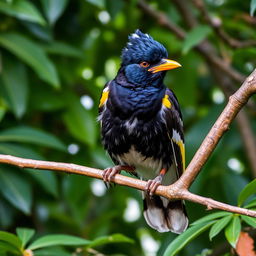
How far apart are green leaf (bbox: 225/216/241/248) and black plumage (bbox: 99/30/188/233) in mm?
980

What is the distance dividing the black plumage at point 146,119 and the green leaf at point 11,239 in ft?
2.68

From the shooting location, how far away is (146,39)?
13.2 feet

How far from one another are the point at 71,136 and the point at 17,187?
0.92 metres

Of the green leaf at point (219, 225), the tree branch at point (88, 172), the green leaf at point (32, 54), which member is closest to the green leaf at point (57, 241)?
the tree branch at point (88, 172)

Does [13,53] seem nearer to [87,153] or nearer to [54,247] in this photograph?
[87,153]

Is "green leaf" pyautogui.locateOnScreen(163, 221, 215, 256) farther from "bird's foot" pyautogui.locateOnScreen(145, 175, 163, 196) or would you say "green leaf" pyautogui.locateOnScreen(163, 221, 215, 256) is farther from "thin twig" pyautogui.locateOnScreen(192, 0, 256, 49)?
"thin twig" pyautogui.locateOnScreen(192, 0, 256, 49)

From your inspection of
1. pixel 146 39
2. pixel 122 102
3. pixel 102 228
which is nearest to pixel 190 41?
pixel 146 39

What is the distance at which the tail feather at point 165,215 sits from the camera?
13.3 feet

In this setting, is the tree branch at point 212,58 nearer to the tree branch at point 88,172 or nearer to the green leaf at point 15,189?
the green leaf at point 15,189

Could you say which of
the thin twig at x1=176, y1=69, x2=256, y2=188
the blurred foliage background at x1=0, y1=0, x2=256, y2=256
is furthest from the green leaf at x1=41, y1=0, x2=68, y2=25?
the thin twig at x1=176, y1=69, x2=256, y2=188

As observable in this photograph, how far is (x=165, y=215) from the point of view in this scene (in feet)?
13.6

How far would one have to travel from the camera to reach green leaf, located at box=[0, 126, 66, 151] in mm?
4363

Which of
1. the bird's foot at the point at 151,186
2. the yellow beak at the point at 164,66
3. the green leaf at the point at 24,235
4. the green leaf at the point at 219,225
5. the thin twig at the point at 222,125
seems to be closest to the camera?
the thin twig at the point at 222,125

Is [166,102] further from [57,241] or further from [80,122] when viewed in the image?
[57,241]
